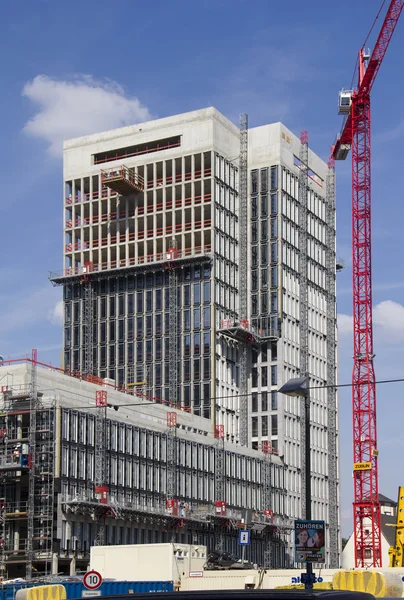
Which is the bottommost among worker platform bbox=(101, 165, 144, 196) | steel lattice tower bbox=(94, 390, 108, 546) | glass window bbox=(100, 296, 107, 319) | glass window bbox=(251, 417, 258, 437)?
steel lattice tower bbox=(94, 390, 108, 546)

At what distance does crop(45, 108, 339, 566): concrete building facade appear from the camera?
15988cm

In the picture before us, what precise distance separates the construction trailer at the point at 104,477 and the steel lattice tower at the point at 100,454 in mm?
112

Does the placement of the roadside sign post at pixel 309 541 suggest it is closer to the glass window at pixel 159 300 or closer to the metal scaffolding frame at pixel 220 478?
the metal scaffolding frame at pixel 220 478

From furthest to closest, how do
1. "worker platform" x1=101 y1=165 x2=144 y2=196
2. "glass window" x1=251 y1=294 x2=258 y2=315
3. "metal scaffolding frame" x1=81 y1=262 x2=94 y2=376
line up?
"glass window" x1=251 y1=294 x2=258 y2=315 < "metal scaffolding frame" x1=81 y1=262 x2=94 y2=376 < "worker platform" x1=101 y1=165 x2=144 y2=196

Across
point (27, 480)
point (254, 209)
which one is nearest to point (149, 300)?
point (254, 209)

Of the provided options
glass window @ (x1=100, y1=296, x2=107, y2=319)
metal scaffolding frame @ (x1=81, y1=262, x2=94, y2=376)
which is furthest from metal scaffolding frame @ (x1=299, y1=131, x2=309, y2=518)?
metal scaffolding frame @ (x1=81, y1=262, x2=94, y2=376)

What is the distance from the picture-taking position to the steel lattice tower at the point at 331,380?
17325cm

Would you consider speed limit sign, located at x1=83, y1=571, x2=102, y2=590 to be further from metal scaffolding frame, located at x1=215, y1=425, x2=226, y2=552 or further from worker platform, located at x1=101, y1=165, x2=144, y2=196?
worker platform, located at x1=101, y1=165, x2=144, y2=196

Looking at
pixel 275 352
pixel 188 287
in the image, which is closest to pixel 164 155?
pixel 188 287

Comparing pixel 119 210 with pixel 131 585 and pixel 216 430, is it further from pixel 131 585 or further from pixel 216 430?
pixel 131 585

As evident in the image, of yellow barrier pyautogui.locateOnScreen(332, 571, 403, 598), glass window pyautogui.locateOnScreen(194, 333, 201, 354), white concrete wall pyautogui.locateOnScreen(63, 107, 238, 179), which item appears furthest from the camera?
white concrete wall pyautogui.locateOnScreen(63, 107, 238, 179)

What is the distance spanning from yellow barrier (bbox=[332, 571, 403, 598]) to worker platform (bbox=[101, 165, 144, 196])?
106 meters

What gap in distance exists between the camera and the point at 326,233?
185 metres

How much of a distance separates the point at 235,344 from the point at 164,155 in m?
30.7
